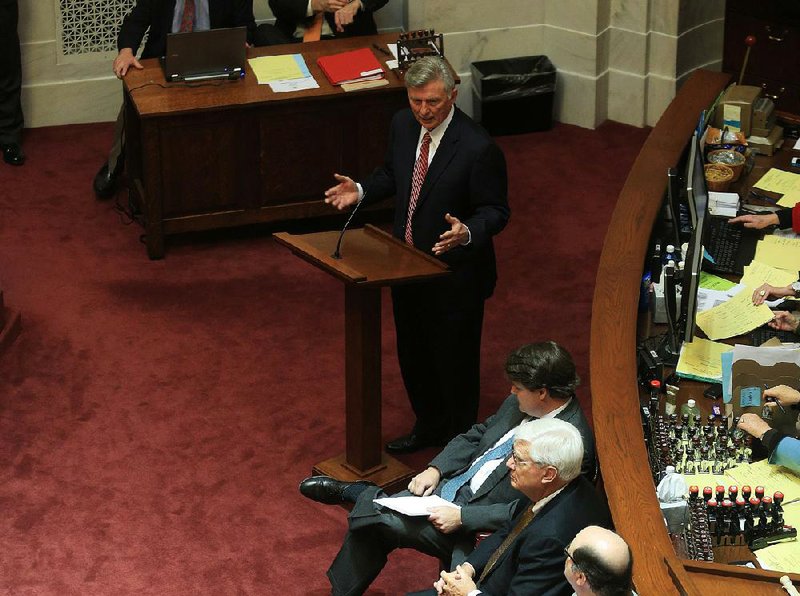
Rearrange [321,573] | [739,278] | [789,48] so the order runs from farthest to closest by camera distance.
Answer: [789,48] → [739,278] → [321,573]

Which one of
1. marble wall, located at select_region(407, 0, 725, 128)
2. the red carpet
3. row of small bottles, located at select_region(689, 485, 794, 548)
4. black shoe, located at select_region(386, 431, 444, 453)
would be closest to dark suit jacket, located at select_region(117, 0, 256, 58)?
the red carpet

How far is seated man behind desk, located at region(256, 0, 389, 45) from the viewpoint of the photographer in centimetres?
809

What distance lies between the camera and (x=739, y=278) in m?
5.59

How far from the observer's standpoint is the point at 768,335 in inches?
202

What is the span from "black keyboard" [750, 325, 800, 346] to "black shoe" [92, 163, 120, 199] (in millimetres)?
4046

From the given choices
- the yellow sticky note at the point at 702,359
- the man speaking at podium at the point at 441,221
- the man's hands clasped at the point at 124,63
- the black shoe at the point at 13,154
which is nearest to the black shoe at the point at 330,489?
the man speaking at podium at the point at 441,221

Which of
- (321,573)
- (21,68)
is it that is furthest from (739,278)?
(21,68)

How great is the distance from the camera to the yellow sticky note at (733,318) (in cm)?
518

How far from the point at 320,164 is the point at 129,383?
73.0 inches

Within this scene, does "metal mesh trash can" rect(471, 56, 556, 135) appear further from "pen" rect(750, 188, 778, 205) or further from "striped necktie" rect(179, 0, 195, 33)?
"pen" rect(750, 188, 778, 205)

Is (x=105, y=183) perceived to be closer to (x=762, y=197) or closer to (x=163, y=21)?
(x=163, y=21)

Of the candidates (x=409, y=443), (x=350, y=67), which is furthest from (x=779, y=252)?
(x=350, y=67)

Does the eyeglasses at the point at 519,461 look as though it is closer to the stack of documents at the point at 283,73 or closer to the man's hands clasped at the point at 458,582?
the man's hands clasped at the point at 458,582

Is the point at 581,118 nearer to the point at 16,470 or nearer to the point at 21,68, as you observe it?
the point at 21,68
